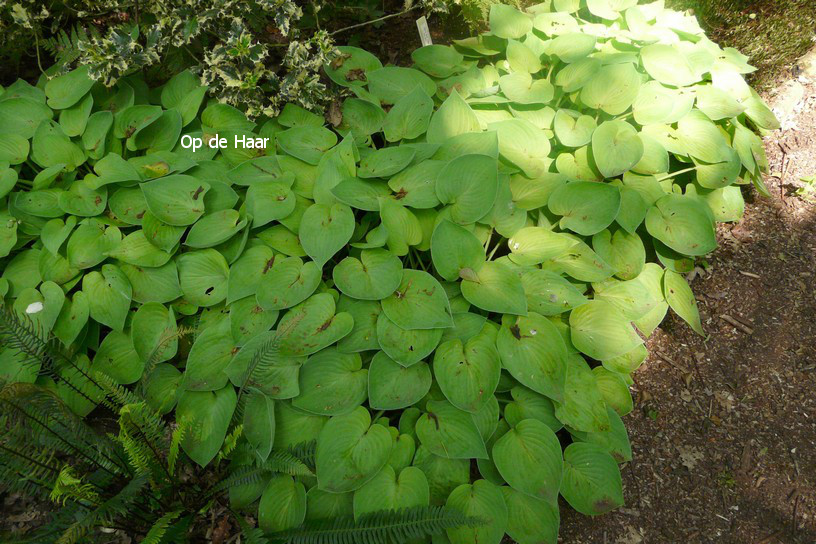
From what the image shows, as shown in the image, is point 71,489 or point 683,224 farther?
point 683,224

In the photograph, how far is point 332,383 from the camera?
2008 millimetres

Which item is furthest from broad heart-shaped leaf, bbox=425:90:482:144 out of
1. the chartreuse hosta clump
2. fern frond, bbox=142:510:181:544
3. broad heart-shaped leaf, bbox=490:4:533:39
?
fern frond, bbox=142:510:181:544

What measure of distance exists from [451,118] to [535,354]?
1.08m

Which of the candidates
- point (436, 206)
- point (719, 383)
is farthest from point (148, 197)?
point (719, 383)

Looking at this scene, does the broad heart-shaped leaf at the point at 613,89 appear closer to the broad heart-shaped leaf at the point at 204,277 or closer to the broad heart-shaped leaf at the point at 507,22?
the broad heart-shaped leaf at the point at 507,22

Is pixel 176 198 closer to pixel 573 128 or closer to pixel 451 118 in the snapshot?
pixel 451 118

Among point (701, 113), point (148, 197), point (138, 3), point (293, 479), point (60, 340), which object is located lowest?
point (293, 479)

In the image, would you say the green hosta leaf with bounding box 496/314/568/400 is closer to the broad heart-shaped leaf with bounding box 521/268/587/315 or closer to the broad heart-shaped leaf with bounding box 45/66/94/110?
the broad heart-shaped leaf with bounding box 521/268/587/315

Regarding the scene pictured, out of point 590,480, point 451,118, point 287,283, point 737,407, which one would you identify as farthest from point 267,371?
point 737,407

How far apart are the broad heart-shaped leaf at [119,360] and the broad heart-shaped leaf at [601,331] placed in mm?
1638

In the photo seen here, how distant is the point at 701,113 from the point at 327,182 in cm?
178

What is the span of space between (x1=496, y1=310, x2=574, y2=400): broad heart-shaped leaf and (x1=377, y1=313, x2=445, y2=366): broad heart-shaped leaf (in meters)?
0.25

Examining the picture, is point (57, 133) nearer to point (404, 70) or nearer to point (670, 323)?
point (404, 70)

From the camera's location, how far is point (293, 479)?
1957mm
